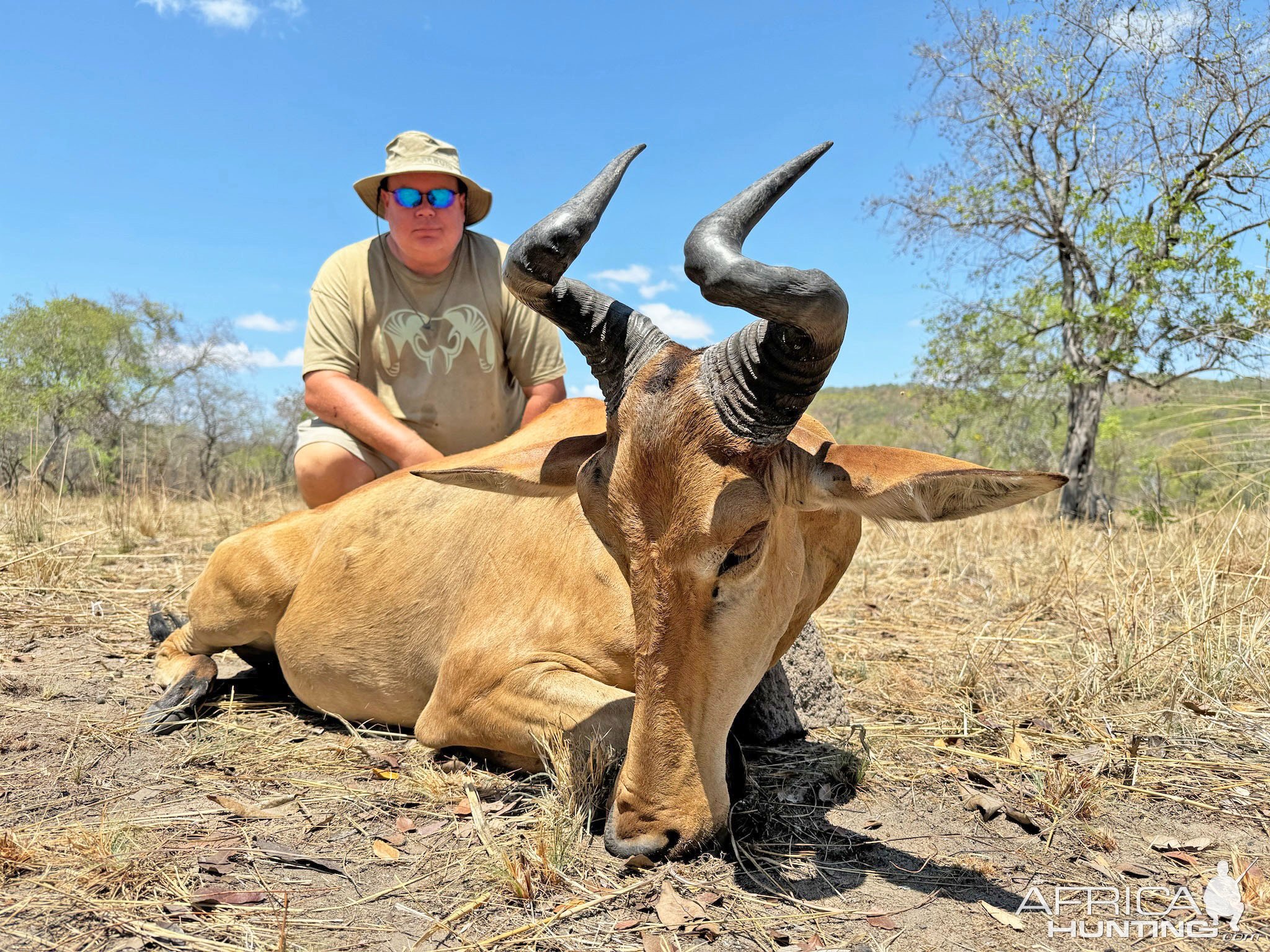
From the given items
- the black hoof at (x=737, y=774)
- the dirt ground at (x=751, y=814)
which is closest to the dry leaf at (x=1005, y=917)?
the dirt ground at (x=751, y=814)

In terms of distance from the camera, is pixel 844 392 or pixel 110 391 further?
pixel 844 392

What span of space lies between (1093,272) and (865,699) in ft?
66.8

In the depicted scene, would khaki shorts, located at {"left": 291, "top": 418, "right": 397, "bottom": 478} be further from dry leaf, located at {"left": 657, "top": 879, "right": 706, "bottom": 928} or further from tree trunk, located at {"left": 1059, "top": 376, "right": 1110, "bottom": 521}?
tree trunk, located at {"left": 1059, "top": 376, "right": 1110, "bottom": 521}

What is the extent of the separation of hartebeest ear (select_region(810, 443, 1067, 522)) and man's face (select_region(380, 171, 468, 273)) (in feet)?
13.9

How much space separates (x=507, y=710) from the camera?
3465 mm

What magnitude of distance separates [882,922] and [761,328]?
1.76m

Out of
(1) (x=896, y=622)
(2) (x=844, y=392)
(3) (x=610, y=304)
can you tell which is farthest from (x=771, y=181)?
(2) (x=844, y=392)

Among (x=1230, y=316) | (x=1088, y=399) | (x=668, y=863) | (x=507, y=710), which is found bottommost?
(x=668, y=863)

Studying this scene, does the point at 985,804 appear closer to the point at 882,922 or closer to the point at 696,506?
the point at 882,922

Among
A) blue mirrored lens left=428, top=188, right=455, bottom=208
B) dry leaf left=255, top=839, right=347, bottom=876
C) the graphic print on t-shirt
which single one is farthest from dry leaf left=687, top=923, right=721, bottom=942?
blue mirrored lens left=428, top=188, right=455, bottom=208

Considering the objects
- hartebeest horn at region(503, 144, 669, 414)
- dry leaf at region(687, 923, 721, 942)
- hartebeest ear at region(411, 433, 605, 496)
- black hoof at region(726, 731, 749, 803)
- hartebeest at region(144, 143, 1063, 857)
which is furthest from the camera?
hartebeest ear at region(411, 433, 605, 496)

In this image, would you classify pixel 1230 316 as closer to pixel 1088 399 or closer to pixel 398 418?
pixel 1088 399

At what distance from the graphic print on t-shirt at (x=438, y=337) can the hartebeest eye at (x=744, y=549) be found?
412 centimetres

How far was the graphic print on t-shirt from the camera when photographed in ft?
20.7
